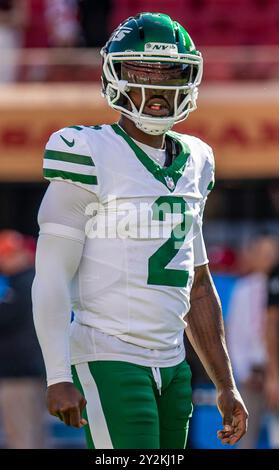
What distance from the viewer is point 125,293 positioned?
125 inches

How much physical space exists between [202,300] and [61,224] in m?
0.52

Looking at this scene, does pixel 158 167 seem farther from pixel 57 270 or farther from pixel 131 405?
pixel 131 405

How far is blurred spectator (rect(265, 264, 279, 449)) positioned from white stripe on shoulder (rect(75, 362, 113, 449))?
362cm

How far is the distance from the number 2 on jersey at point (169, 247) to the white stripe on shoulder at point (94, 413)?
0.29 meters

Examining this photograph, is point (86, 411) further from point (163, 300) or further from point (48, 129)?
point (48, 129)

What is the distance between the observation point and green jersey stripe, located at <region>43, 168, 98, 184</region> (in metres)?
3.11

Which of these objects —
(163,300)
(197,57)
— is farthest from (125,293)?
(197,57)

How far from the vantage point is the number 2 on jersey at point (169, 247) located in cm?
321

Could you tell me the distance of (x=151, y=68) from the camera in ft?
10.7

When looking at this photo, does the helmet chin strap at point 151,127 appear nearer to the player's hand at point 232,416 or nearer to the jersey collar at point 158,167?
the jersey collar at point 158,167

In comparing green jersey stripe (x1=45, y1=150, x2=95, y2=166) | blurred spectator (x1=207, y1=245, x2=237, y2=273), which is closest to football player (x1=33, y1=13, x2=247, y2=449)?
green jersey stripe (x1=45, y1=150, x2=95, y2=166)

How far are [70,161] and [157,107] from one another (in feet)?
0.99

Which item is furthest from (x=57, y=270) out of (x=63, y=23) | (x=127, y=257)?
(x=63, y=23)

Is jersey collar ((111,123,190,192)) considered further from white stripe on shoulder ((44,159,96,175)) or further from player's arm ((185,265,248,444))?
player's arm ((185,265,248,444))
